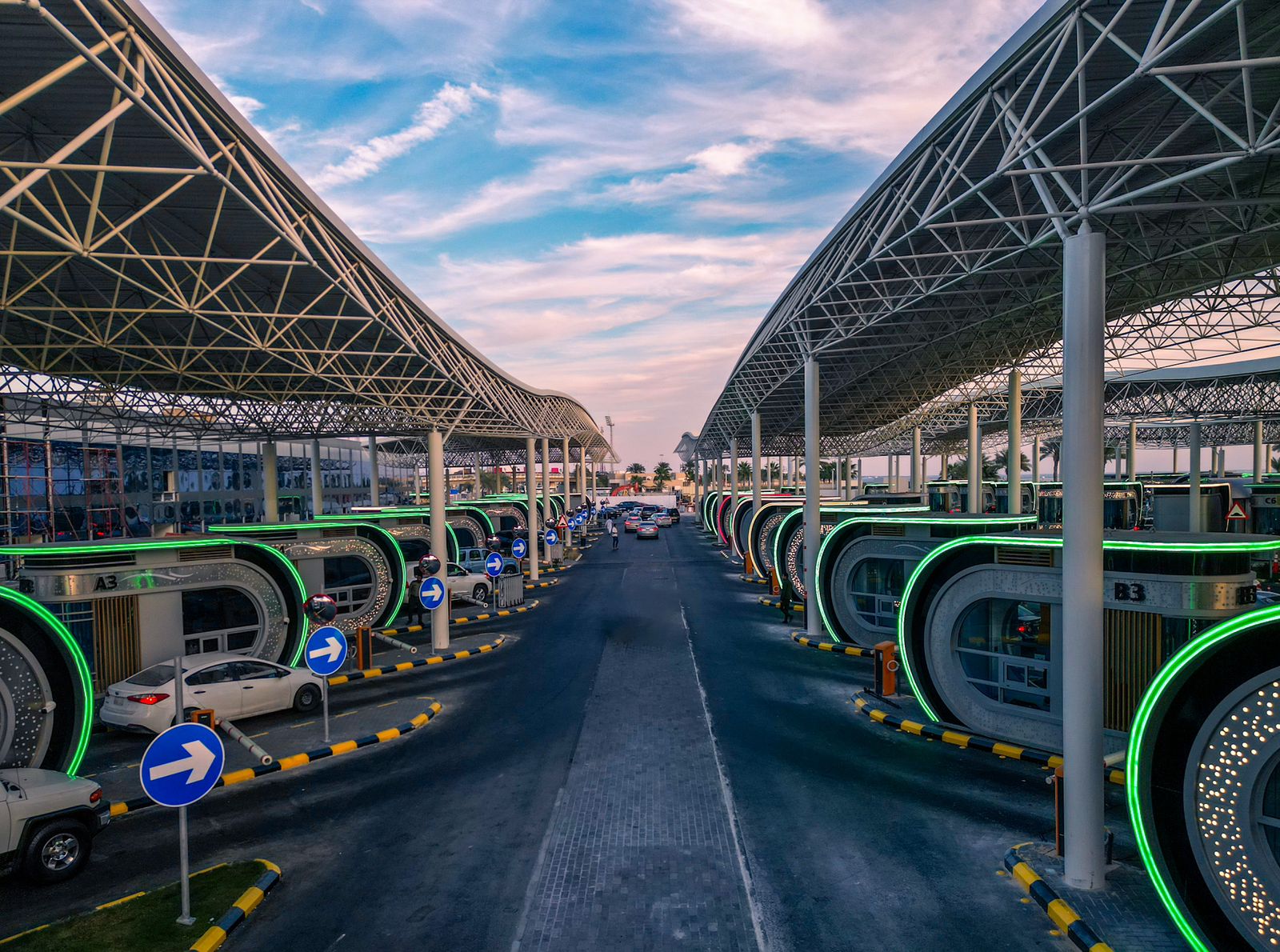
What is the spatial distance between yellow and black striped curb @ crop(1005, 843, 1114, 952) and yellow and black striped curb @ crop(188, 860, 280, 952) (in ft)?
25.1

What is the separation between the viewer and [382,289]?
15922 mm

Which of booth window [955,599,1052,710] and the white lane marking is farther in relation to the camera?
booth window [955,599,1052,710]

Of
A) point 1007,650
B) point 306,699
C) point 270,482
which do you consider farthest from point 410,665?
point 270,482

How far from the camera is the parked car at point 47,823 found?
23.9ft

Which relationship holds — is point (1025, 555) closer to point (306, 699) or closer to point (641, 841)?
point (641, 841)

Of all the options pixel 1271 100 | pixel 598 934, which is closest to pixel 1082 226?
pixel 1271 100

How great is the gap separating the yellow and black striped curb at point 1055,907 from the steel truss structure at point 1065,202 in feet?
22.8

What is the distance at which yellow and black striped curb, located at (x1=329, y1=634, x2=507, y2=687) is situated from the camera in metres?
15.2

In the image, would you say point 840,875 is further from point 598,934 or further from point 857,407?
point 857,407

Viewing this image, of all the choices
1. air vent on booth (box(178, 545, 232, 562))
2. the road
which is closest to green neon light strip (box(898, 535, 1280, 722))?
the road

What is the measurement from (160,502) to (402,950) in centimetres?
3830

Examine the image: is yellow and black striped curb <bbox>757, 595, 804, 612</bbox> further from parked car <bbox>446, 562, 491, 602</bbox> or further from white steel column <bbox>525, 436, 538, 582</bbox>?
white steel column <bbox>525, 436, 538, 582</bbox>

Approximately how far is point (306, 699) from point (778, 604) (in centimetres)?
1429

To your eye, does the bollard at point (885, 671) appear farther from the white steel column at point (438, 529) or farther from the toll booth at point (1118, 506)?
the white steel column at point (438, 529)
